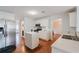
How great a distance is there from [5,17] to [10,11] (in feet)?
0.41

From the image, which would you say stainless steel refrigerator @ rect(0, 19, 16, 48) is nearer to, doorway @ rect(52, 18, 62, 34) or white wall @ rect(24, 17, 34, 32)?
white wall @ rect(24, 17, 34, 32)

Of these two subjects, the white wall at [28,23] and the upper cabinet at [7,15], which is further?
the white wall at [28,23]

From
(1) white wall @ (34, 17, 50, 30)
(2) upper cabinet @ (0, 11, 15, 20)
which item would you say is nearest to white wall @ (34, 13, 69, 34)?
(1) white wall @ (34, 17, 50, 30)

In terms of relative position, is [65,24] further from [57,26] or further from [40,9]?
[40,9]

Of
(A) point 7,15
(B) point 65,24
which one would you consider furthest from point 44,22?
(A) point 7,15

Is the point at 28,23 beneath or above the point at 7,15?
beneath

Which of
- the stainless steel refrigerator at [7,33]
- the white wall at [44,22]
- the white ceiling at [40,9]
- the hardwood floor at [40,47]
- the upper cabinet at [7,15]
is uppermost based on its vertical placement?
the white ceiling at [40,9]

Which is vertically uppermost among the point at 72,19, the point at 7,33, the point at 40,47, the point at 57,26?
the point at 72,19

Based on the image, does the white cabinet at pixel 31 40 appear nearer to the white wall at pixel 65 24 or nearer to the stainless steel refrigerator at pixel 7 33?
the stainless steel refrigerator at pixel 7 33

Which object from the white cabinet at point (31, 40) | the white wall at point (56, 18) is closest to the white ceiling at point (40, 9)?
the white wall at point (56, 18)

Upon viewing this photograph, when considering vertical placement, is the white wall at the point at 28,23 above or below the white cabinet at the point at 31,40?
above

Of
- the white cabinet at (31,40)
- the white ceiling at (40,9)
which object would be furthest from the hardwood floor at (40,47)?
the white ceiling at (40,9)

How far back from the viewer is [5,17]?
1.22 m
